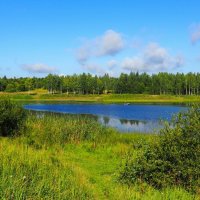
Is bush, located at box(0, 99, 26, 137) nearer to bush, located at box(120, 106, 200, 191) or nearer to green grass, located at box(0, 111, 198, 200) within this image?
green grass, located at box(0, 111, 198, 200)

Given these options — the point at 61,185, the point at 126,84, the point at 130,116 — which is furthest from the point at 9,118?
the point at 126,84

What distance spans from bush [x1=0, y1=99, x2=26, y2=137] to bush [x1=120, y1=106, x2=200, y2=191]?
44.1 feet

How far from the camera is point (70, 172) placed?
461 inches

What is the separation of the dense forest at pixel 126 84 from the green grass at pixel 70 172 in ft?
449

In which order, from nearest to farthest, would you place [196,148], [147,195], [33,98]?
[147,195]
[196,148]
[33,98]

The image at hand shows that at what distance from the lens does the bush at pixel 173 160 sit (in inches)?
433

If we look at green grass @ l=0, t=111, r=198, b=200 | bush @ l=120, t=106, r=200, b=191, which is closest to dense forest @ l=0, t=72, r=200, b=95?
green grass @ l=0, t=111, r=198, b=200

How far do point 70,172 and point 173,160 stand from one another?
3412 millimetres

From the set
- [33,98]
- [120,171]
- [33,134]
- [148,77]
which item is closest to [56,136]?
[33,134]

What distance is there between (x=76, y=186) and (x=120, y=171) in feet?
9.64

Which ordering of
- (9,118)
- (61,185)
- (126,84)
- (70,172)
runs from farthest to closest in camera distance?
(126,84)
(9,118)
(70,172)
(61,185)

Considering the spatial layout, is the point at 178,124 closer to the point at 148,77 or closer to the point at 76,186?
the point at 76,186

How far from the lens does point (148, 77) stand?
6737 inches

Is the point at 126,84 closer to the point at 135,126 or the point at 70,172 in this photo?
the point at 135,126
